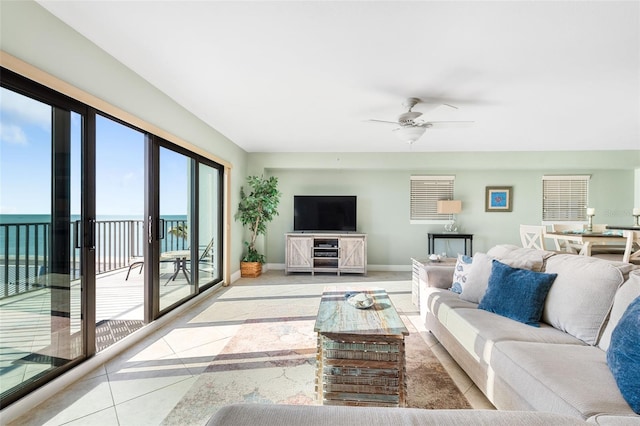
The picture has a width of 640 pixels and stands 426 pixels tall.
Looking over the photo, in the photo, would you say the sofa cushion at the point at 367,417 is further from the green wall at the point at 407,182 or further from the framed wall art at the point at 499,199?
the framed wall art at the point at 499,199

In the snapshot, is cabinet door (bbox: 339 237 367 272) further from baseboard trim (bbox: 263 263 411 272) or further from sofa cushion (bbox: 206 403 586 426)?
sofa cushion (bbox: 206 403 586 426)

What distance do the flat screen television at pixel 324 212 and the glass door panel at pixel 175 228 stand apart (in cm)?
251

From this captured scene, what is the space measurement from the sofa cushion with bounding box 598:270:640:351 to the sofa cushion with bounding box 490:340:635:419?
3.0 inches

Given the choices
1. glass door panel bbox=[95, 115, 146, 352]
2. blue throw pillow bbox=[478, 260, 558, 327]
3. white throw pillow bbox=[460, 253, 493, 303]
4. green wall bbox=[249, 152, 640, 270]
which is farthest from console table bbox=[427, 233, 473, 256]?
glass door panel bbox=[95, 115, 146, 352]

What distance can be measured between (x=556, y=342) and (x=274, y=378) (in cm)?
182

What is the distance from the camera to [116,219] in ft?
17.4

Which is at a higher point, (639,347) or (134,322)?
(639,347)

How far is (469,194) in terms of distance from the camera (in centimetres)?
613

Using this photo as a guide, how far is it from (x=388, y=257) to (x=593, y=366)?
4.80 meters

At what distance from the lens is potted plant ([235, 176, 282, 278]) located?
5.40 metres

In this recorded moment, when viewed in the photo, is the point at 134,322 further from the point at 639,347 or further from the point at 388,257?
the point at 388,257

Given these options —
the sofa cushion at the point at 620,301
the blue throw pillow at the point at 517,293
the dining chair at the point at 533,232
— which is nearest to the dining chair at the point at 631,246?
the dining chair at the point at 533,232

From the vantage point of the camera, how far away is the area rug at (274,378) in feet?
5.97

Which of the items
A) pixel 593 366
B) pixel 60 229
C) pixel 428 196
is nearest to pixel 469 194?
pixel 428 196
